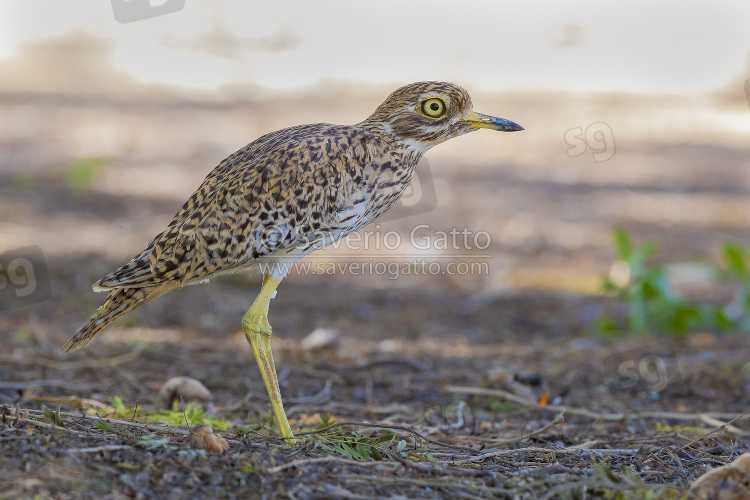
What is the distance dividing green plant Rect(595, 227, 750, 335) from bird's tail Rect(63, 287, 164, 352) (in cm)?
352

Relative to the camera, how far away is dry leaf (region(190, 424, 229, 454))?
3.20 metres

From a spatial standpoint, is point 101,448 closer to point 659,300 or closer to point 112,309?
point 112,309

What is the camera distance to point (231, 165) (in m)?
4.38

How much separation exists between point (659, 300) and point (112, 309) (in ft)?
13.8

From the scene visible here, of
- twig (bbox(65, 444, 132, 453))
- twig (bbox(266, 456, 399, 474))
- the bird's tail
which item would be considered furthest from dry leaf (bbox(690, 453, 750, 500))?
the bird's tail

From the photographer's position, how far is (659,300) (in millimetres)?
6699

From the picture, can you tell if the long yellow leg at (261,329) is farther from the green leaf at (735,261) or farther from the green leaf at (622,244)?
the green leaf at (735,261)

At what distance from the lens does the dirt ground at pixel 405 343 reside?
3141mm

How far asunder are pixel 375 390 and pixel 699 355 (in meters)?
2.56

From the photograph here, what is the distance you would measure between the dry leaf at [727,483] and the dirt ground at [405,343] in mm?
74

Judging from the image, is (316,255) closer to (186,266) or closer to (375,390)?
(375,390)

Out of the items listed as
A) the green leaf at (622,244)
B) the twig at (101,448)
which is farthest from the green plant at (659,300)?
the twig at (101,448)

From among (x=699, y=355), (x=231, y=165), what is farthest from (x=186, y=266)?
(x=699, y=355)

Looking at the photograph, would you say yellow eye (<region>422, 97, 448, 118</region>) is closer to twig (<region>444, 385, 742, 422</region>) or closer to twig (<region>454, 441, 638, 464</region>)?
twig (<region>444, 385, 742, 422</region>)
